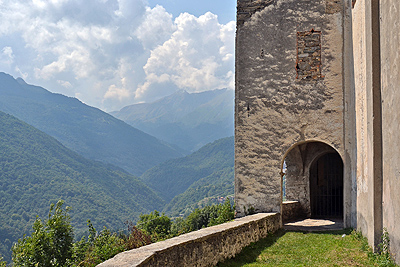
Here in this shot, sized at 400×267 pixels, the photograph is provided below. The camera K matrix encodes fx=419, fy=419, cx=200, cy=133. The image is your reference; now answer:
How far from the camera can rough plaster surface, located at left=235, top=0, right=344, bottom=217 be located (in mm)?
11562

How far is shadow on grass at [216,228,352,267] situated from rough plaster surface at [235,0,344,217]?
147 centimetres

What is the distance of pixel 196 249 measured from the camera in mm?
6070

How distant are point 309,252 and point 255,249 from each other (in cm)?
105

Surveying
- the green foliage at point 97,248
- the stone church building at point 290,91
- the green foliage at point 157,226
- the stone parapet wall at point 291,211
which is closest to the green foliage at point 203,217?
the stone church building at point 290,91

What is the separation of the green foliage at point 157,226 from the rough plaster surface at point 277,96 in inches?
103

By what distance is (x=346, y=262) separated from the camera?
7.11 metres

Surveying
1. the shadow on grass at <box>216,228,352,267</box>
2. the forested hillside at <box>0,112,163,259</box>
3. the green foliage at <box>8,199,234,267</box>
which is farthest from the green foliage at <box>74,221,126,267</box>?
the forested hillside at <box>0,112,163,259</box>

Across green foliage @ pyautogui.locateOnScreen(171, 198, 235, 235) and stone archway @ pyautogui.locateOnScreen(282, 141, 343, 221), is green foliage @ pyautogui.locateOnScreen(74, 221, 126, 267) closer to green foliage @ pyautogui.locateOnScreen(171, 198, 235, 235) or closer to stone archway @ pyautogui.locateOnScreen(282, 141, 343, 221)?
green foliage @ pyautogui.locateOnScreen(171, 198, 235, 235)

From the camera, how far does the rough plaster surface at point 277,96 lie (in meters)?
11.6

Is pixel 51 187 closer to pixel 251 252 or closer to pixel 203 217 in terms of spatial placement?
pixel 203 217

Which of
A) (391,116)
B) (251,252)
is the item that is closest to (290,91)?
(251,252)

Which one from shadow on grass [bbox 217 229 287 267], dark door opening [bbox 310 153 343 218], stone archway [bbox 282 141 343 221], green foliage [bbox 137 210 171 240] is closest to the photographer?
shadow on grass [bbox 217 229 287 267]

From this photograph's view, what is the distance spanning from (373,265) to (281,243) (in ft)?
9.00

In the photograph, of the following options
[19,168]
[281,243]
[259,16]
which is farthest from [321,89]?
[19,168]
